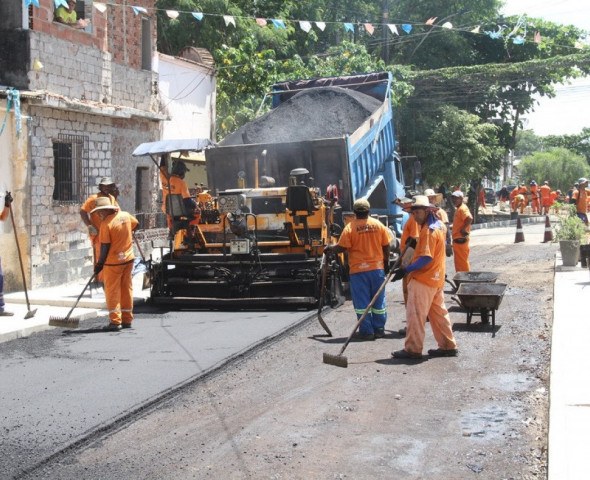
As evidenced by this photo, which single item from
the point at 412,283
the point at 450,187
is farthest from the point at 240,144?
the point at 450,187

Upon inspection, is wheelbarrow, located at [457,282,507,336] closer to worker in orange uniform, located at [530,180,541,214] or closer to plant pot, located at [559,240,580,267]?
plant pot, located at [559,240,580,267]

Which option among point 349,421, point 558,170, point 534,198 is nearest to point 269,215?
point 349,421

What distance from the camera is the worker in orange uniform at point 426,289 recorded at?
27.0ft

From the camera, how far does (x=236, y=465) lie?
17.1 ft

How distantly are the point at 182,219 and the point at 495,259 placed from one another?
8327 millimetres

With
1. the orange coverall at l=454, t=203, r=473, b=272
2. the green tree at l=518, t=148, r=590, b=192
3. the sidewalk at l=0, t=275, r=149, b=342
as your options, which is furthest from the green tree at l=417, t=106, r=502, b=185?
the green tree at l=518, t=148, r=590, b=192

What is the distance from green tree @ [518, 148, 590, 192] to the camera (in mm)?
52562

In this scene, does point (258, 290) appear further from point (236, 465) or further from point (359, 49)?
point (359, 49)

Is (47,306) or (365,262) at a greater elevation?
(365,262)

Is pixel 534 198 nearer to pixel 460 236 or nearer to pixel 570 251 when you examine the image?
pixel 570 251

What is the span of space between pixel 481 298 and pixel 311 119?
534 centimetres

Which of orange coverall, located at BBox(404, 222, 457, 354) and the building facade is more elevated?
the building facade

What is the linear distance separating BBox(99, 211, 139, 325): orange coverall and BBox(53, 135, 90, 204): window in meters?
4.86

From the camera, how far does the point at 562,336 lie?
9.05 m
